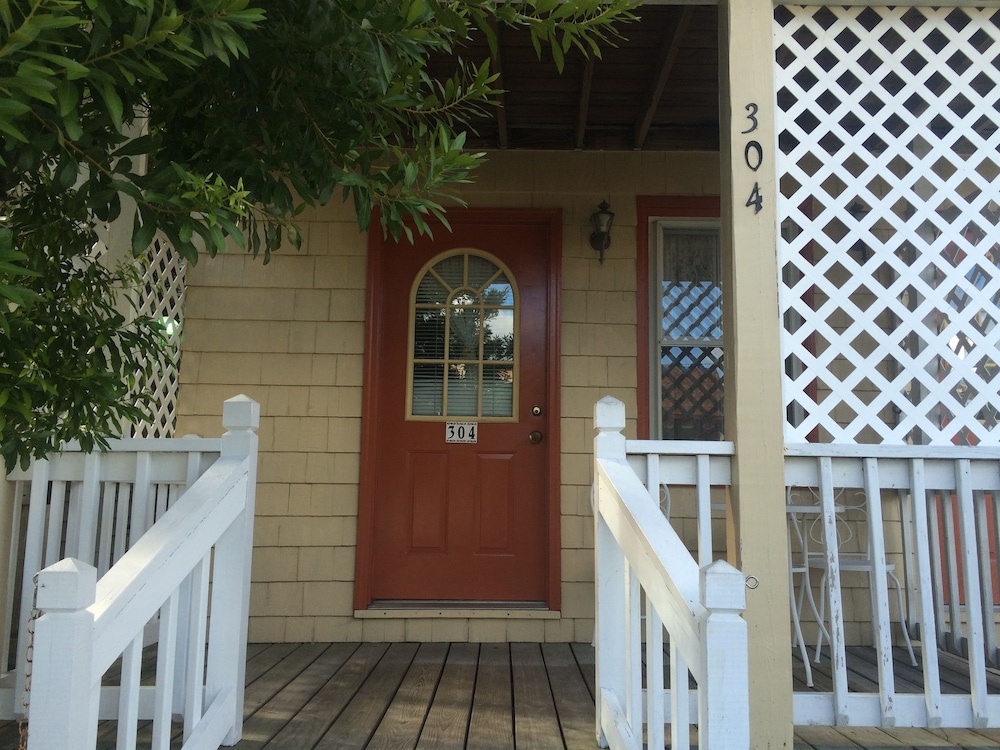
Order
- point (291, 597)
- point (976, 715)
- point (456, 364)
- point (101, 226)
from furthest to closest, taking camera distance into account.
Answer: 1. point (456, 364)
2. point (291, 597)
3. point (101, 226)
4. point (976, 715)

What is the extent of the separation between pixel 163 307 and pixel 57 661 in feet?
8.27

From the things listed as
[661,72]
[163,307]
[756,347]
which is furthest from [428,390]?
[756,347]

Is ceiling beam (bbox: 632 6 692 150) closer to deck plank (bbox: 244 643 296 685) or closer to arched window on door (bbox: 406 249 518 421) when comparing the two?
arched window on door (bbox: 406 249 518 421)

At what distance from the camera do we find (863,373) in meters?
2.27

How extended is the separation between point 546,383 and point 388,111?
2414 mm

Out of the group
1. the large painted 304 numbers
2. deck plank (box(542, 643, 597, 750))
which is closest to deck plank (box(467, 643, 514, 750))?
deck plank (box(542, 643, 597, 750))

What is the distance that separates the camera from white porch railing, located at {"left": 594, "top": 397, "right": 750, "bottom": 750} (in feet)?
4.41

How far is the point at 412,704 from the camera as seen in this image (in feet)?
8.48

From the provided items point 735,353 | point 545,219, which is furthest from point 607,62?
point 735,353

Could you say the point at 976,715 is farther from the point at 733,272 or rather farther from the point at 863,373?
the point at 733,272

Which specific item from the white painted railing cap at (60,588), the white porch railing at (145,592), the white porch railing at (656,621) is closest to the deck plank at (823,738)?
the white porch railing at (656,621)

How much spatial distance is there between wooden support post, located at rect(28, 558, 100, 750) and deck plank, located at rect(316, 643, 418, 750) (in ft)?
3.23

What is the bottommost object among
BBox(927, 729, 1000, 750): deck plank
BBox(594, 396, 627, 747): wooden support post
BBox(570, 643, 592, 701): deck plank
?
BBox(927, 729, 1000, 750): deck plank

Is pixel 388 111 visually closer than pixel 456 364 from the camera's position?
Yes
